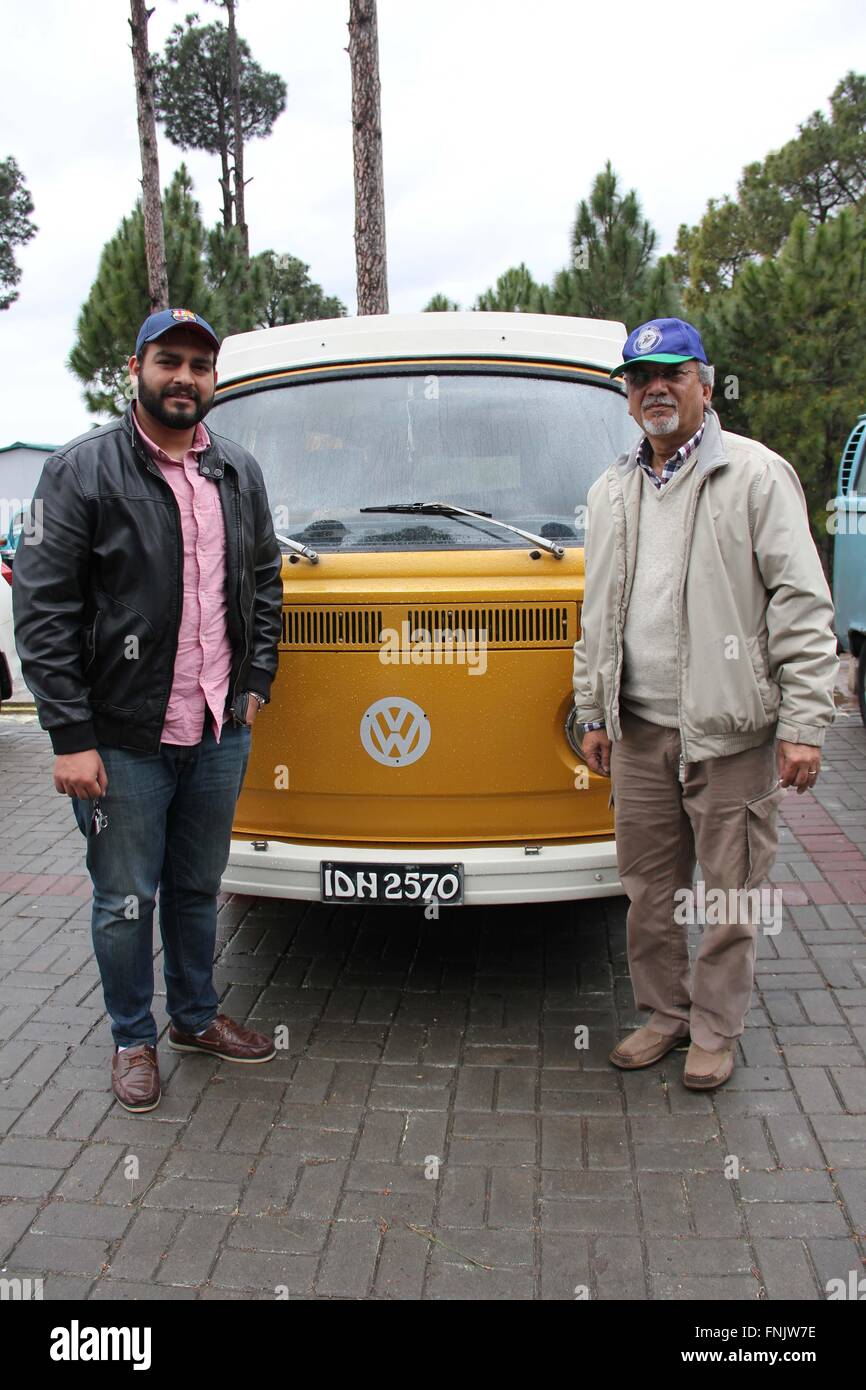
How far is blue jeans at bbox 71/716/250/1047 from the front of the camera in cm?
318

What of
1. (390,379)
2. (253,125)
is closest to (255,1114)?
(390,379)

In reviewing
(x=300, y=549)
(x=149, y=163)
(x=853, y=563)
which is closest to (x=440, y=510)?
(x=300, y=549)

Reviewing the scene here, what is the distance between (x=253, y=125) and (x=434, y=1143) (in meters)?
37.2

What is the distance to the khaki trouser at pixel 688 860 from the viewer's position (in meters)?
3.16

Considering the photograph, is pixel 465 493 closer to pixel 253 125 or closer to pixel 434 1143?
pixel 434 1143

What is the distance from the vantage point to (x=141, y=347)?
3.13m

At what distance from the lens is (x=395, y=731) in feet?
11.4

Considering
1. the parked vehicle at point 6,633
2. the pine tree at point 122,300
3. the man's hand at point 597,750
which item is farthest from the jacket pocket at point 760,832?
the pine tree at point 122,300

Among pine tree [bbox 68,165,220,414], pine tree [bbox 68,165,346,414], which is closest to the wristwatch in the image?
pine tree [bbox 68,165,346,414]

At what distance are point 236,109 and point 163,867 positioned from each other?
111ft

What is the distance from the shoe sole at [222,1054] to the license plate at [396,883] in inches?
22.6

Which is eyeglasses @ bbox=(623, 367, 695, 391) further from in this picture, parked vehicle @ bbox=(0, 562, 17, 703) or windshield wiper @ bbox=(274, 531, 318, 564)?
parked vehicle @ bbox=(0, 562, 17, 703)

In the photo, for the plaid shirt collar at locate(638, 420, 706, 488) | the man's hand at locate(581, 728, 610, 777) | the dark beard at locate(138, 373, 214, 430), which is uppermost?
the dark beard at locate(138, 373, 214, 430)

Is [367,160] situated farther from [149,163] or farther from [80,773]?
[80,773]
